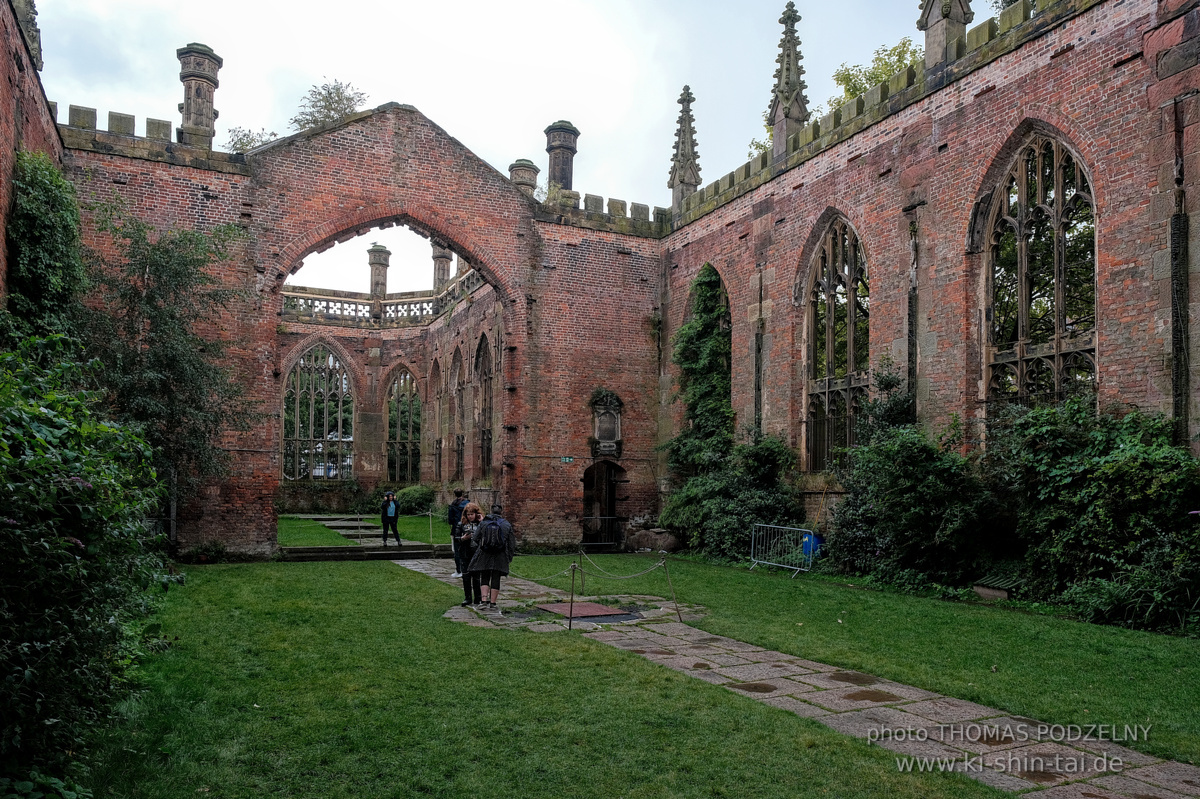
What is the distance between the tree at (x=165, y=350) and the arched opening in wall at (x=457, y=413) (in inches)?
598

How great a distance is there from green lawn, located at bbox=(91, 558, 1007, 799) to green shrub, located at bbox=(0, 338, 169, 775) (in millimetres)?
648

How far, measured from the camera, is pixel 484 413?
27422 mm

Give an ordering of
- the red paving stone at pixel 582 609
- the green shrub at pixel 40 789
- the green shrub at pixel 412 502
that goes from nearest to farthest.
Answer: the green shrub at pixel 40 789 < the red paving stone at pixel 582 609 < the green shrub at pixel 412 502

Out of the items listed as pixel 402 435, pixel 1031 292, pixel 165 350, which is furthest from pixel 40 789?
pixel 402 435

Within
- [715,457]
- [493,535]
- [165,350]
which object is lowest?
[493,535]

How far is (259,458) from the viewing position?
54.5 feet

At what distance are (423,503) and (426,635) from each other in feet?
76.8

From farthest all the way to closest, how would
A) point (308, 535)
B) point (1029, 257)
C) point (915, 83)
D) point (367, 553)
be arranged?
point (308, 535) → point (367, 553) → point (915, 83) → point (1029, 257)

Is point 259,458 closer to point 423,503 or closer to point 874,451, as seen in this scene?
point 874,451

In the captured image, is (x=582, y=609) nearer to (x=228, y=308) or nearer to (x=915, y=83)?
(x=228, y=308)

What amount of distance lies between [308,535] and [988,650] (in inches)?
681

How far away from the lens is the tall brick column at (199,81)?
2298 cm

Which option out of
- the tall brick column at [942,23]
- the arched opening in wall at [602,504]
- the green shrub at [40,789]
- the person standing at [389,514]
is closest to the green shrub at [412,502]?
the arched opening in wall at [602,504]

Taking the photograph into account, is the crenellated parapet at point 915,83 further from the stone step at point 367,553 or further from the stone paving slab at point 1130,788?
the stone paving slab at point 1130,788
